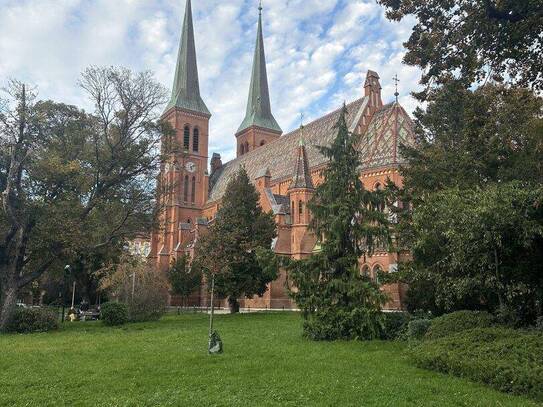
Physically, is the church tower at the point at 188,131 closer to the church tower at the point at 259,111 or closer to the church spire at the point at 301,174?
the church tower at the point at 259,111

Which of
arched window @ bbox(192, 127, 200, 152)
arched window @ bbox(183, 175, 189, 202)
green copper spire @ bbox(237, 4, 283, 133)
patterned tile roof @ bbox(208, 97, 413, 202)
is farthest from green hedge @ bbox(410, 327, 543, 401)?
green copper spire @ bbox(237, 4, 283, 133)

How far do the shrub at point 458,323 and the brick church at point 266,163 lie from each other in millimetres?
12461

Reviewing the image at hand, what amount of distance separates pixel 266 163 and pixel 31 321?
122 ft

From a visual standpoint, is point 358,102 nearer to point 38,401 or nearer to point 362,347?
point 362,347

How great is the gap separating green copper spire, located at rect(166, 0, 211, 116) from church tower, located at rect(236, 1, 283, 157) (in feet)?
26.5

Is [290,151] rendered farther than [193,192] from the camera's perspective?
No

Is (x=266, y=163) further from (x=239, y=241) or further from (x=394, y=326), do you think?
(x=394, y=326)

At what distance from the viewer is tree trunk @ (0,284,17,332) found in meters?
21.0

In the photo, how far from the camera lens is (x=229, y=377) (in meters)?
10.1

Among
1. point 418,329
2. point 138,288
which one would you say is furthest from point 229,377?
point 138,288

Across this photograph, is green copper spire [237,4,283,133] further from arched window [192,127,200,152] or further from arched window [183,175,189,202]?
arched window [183,175,189,202]

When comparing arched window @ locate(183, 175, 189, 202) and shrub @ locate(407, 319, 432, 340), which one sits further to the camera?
arched window @ locate(183, 175, 189, 202)

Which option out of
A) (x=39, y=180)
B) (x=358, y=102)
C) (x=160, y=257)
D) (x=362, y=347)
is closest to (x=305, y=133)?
(x=358, y=102)

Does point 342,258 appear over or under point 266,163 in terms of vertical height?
under
